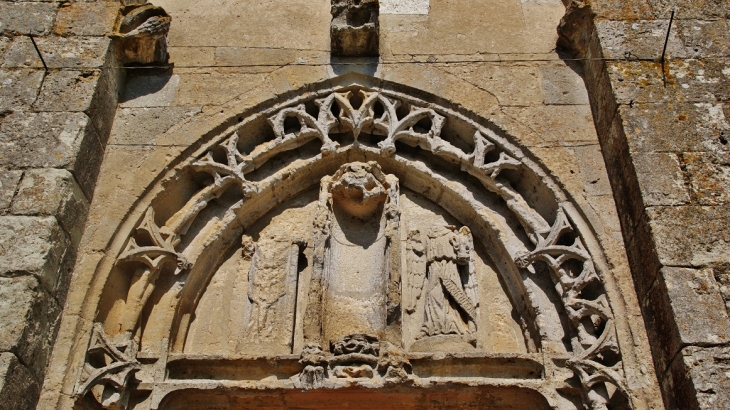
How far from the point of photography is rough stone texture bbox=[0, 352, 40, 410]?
13.5ft

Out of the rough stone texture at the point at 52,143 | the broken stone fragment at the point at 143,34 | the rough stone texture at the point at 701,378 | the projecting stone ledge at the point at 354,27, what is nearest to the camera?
the rough stone texture at the point at 701,378

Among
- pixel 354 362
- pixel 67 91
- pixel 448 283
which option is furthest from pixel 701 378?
pixel 67 91

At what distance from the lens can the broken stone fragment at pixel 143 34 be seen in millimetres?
5953

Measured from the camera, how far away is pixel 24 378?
430 centimetres

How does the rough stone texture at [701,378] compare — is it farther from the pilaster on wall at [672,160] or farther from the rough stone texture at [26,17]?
the rough stone texture at [26,17]

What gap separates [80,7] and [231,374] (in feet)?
10.6

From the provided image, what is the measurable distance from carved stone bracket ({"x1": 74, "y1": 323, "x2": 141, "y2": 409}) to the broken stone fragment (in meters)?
2.34

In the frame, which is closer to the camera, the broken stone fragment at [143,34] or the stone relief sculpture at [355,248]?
the stone relief sculpture at [355,248]

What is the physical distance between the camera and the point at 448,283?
208 inches

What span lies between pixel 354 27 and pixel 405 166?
122cm

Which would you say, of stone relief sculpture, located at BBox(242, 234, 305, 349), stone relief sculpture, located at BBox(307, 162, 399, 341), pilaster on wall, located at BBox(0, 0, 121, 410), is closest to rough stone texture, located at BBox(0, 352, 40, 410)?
pilaster on wall, located at BBox(0, 0, 121, 410)

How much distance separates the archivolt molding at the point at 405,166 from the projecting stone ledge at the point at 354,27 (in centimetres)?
36

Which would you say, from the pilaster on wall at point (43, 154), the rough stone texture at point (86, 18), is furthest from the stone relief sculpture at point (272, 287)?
the rough stone texture at point (86, 18)

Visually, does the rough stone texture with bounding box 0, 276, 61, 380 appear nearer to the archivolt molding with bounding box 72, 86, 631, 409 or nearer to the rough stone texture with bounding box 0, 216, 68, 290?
the rough stone texture with bounding box 0, 216, 68, 290
